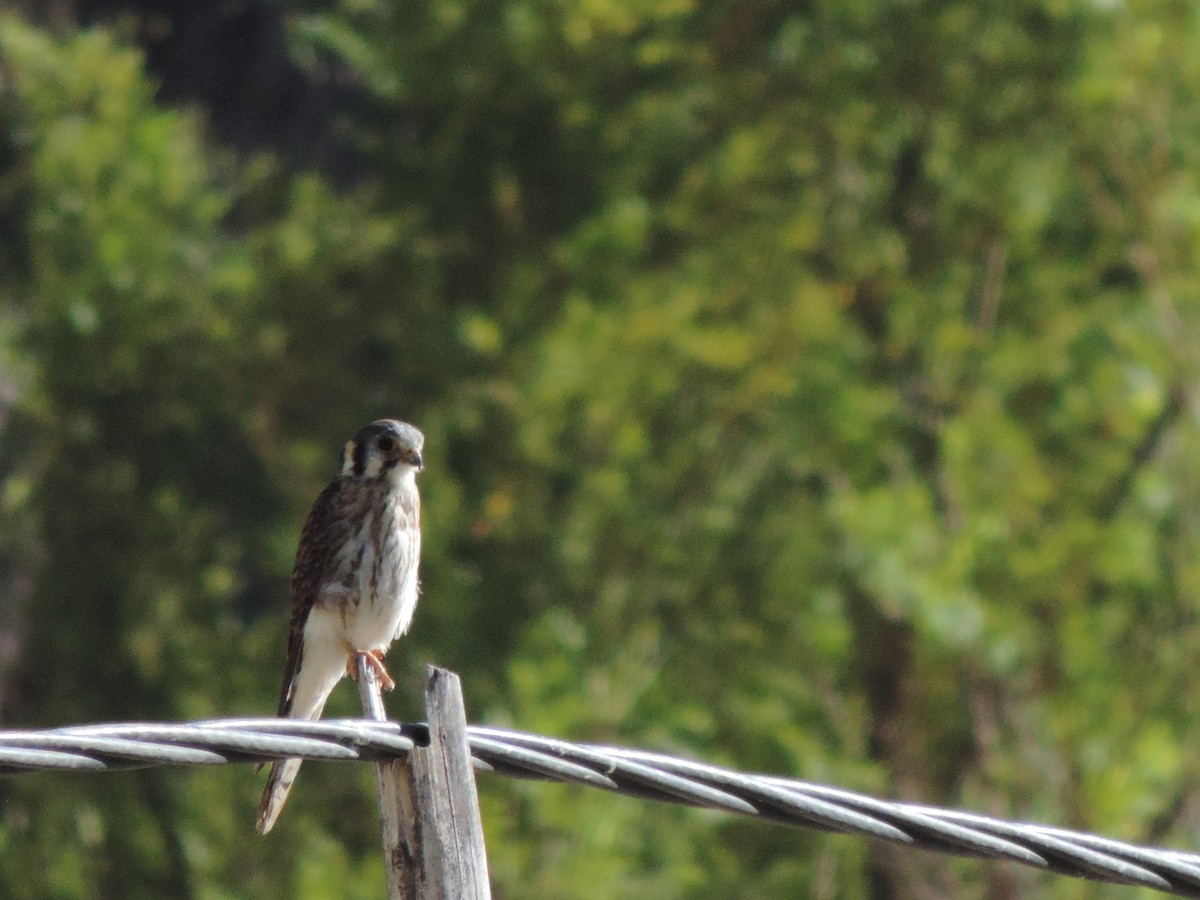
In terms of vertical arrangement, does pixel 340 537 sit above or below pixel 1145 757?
below

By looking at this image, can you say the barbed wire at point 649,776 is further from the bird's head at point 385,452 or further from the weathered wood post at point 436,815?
the bird's head at point 385,452

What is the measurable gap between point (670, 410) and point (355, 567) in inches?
118

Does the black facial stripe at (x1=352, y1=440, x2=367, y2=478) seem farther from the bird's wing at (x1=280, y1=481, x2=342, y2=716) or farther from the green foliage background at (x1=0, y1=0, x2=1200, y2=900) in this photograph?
the green foliage background at (x1=0, y1=0, x2=1200, y2=900)

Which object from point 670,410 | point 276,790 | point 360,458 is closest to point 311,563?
point 360,458

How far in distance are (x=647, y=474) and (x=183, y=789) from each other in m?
2.17

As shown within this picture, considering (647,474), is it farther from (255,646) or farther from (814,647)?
(255,646)

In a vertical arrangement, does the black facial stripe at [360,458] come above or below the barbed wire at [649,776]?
above

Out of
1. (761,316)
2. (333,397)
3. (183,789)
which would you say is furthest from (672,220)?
(183,789)

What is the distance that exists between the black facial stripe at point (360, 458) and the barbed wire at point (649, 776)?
240 cm

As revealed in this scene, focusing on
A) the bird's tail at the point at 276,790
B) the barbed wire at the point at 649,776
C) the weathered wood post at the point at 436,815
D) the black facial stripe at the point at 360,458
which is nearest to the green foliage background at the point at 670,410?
the black facial stripe at the point at 360,458

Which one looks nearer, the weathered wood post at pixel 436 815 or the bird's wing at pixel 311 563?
the weathered wood post at pixel 436 815

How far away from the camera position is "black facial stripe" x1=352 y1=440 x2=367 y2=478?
4.55 meters

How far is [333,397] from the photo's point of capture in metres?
7.45

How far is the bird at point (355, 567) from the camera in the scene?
4352mm
